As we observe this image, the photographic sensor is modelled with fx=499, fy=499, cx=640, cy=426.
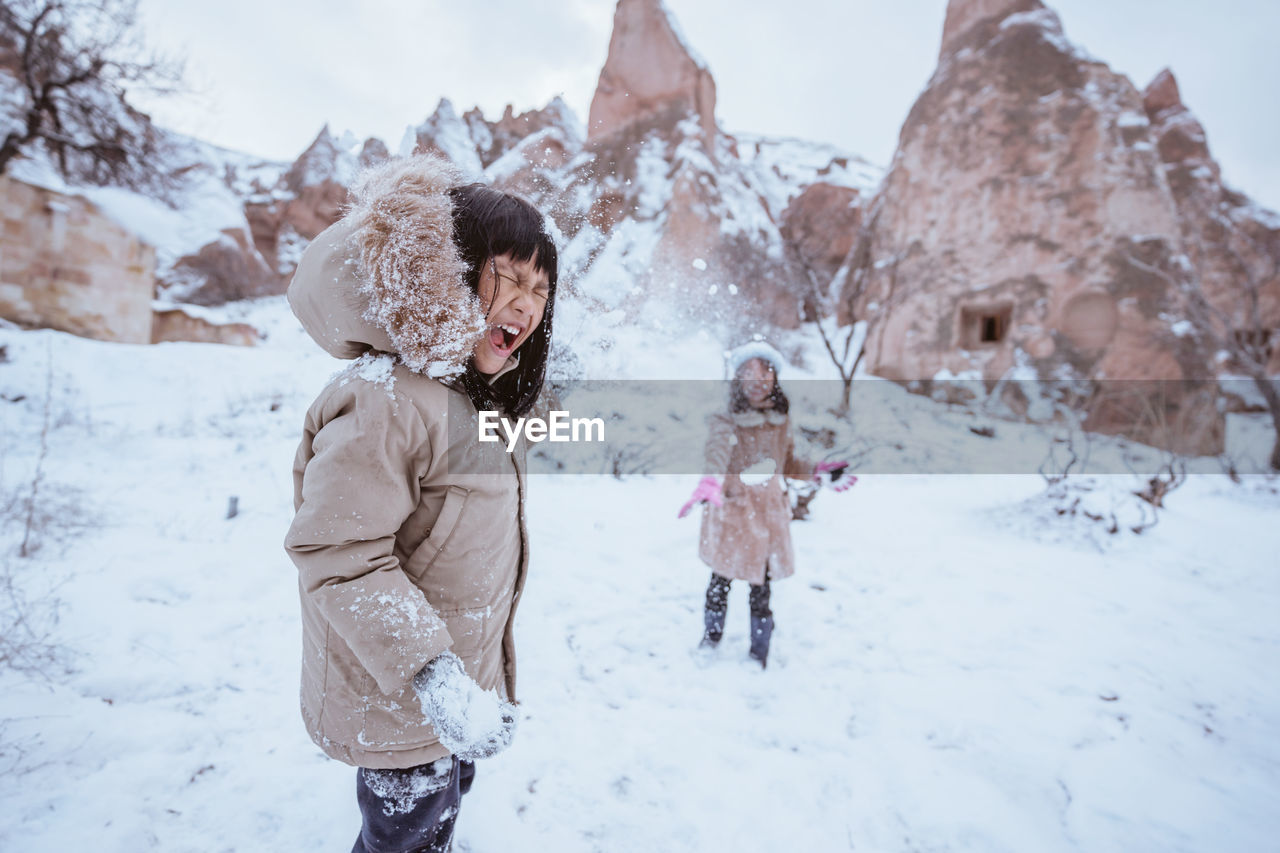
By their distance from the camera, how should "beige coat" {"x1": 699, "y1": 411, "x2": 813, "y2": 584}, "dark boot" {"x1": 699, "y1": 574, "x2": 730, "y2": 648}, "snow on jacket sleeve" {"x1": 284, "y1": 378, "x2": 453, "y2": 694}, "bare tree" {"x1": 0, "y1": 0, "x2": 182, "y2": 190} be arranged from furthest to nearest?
1. "bare tree" {"x1": 0, "y1": 0, "x2": 182, "y2": 190}
2. "dark boot" {"x1": 699, "y1": 574, "x2": 730, "y2": 648}
3. "beige coat" {"x1": 699, "y1": 411, "x2": 813, "y2": 584}
4. "snow on jacket sleeve" {"x1": 284, "y1": 378, "x2": 453, "y2": 694}

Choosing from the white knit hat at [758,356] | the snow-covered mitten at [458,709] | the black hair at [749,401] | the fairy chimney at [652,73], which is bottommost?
the snow-covered mitten at [458,709]

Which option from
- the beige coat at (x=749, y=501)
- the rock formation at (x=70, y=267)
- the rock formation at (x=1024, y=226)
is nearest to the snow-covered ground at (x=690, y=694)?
the beige coat at (x=749, y=501)

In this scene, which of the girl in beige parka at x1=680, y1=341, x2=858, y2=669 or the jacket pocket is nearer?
the jacket pocket

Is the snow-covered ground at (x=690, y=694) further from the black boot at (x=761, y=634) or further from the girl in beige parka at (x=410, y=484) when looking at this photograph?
the girl in beige parka at (x=410, y=484)

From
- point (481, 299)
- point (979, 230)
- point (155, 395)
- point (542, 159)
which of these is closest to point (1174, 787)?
point (481, 299)

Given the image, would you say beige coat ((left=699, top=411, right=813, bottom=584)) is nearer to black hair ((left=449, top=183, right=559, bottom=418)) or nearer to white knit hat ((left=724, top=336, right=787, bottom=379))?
white knit hat ((left=724, top=336, right=787, bottom=379))

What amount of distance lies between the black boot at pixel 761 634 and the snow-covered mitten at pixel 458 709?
1753 millimetres

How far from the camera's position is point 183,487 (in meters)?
3.86

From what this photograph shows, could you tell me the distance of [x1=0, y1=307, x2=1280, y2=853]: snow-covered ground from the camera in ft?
4.96

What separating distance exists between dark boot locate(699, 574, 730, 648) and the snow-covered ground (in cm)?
14

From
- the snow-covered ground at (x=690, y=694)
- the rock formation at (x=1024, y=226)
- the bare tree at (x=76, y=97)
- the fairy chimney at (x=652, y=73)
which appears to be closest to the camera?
the snow-covered ground at (x=690, y=694)

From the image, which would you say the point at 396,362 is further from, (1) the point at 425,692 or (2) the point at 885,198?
(2) the point at 885,198

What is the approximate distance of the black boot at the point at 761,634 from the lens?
2367 millimetres
